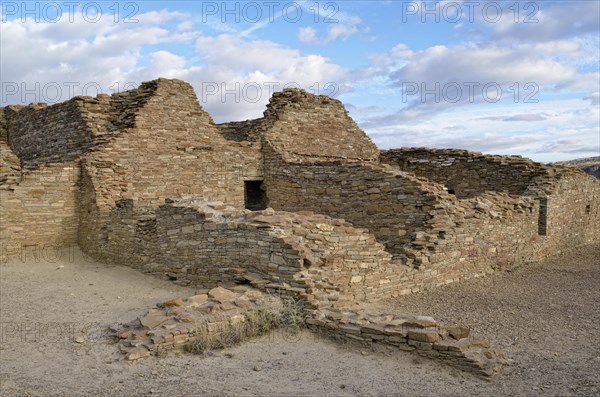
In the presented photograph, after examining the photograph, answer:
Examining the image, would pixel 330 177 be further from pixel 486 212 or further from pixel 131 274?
pixel 131 274

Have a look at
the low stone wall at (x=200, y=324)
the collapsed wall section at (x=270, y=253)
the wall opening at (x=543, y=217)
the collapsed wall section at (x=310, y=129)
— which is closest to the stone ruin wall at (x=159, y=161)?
the collapsed wall section at (x=310, y=129)

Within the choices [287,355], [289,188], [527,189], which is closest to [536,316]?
[287,355]

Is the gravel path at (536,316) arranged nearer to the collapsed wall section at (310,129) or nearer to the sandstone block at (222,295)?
the sandstone block at (222,295)

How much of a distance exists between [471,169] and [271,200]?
674 centimetres

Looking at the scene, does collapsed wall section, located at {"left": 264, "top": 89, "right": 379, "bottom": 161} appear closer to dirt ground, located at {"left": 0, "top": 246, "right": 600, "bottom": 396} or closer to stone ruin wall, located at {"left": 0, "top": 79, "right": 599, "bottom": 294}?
stone ruin wall, located at {"left": 0, "top": 79, "right": 599, "bottom": 294}

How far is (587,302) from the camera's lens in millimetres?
8844

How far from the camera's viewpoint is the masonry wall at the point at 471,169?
50.6 feet

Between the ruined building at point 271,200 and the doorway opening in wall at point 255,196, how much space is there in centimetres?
6

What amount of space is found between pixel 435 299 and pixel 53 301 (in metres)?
6.76

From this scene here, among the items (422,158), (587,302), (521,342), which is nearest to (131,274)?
(521,342)

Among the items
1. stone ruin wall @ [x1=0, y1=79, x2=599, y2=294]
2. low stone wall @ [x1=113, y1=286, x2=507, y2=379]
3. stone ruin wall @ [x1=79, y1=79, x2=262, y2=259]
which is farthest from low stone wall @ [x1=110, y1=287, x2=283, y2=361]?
stone ruin wall @ [x1=79, y1=79, x2=262, y2=259]

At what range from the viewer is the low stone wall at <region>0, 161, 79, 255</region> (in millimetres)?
11047

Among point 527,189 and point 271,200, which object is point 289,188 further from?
point 527,189

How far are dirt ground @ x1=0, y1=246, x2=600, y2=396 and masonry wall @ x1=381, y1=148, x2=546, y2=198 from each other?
6.37 meters
